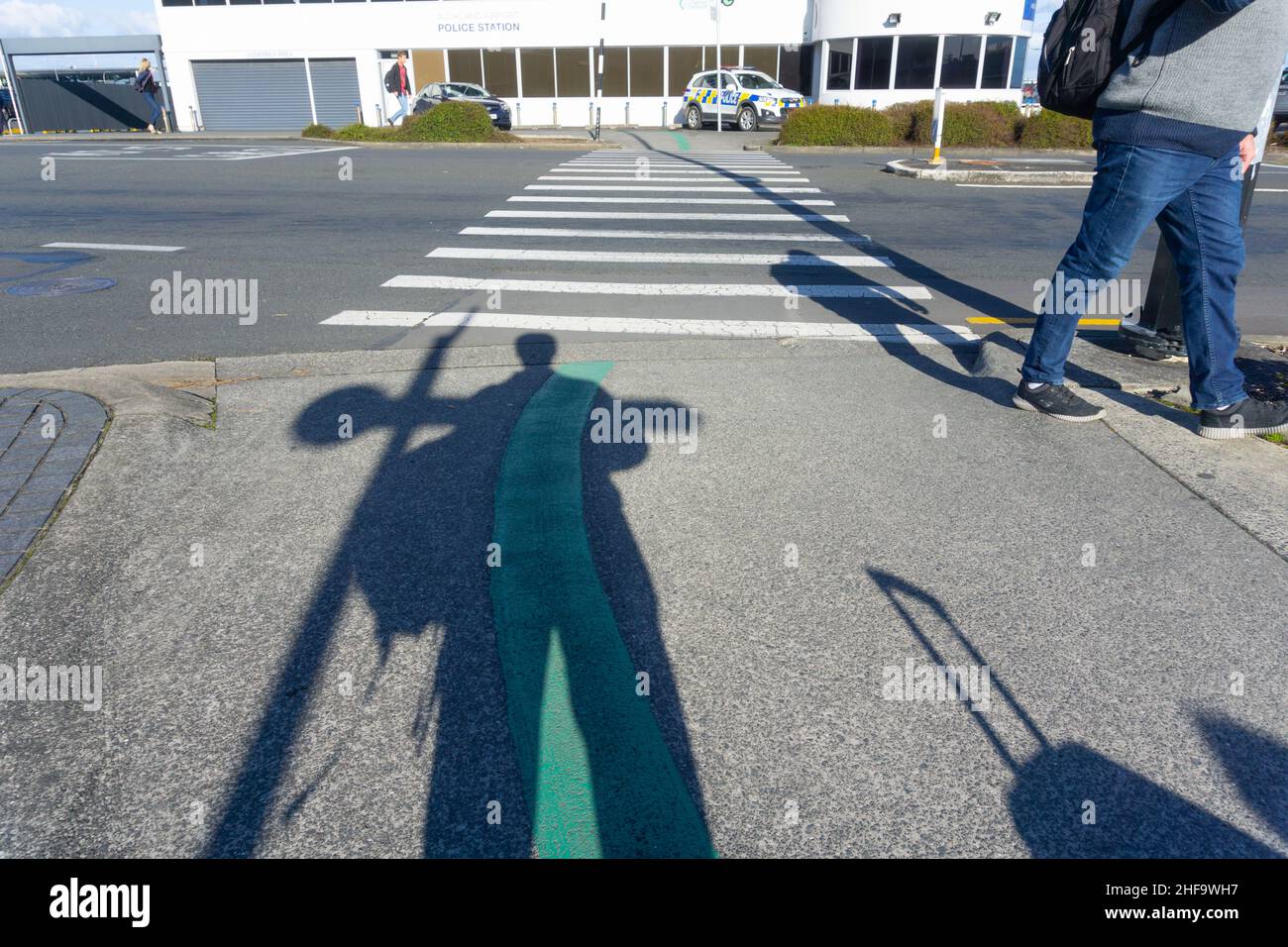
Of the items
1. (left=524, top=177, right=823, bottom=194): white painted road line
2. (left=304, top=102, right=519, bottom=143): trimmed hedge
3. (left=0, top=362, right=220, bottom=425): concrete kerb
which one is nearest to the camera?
(left=0, top=362, right=220, bottom=425): concrete kerb

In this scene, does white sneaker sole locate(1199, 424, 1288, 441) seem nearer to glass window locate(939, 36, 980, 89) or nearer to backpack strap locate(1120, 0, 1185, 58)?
backpack strap locate(1120, 0, 1185, 58)

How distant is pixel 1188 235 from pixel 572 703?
380 cm

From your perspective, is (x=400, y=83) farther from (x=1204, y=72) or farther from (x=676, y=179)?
(x=1204, y=72)

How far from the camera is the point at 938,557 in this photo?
3385 millimetres

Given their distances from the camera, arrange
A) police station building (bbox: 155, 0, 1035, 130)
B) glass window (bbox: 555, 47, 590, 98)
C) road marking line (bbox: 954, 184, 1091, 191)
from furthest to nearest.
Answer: glass window (bbox: 555, 47, 590, 98) < police station building (bbox: 155, 0, 1035, 130) < road marking line (bbox: 954, 184, 1091, 191)

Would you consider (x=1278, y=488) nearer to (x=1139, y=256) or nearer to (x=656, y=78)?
(x=1139, y=256)

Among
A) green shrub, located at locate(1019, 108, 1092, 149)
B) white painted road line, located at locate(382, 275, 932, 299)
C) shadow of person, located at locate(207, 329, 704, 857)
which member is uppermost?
green shrub, located at locate(1019, 108, 1092, 149)

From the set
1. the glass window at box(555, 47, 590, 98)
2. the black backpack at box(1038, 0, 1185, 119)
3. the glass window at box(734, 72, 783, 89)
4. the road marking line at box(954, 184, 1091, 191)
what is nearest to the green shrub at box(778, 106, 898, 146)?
the glass window at box(734, 72, 783, 89)

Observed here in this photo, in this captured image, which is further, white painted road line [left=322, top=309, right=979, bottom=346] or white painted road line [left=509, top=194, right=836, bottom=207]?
white painted road line [left=509, top=194, right=836, bottom=207]

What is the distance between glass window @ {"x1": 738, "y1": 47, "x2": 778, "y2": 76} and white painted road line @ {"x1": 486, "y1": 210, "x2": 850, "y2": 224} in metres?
27.7

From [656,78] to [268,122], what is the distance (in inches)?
718

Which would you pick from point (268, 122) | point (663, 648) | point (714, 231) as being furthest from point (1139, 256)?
point (268, 122)

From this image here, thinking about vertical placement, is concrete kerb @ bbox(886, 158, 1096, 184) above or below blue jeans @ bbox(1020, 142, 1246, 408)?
below

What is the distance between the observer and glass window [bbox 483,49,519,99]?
1469 inches
